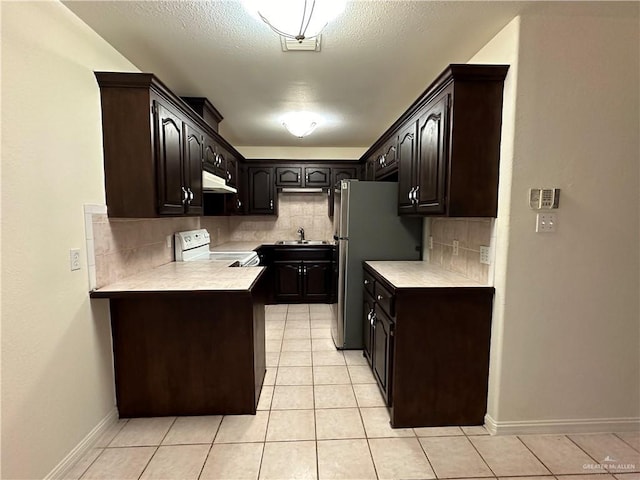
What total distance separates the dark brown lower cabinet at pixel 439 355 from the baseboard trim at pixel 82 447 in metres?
1.76

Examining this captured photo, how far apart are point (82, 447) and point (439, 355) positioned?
2088mm

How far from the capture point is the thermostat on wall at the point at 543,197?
1774mm

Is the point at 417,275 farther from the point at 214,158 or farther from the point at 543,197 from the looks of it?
the point at 214,158

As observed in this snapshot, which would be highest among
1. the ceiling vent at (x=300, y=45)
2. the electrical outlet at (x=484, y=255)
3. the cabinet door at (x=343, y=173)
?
the ceiling vent at (x=300, y=45)

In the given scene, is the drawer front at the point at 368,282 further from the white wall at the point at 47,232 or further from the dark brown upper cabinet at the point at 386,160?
the white wall at the point at 47,232

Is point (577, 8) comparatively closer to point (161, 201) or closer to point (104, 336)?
point (161, 201)

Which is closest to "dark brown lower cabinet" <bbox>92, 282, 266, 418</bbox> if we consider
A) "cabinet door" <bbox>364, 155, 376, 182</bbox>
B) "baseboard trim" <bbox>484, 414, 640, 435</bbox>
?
"baseboard trim" <bbox>484, 414, 640, 435</bbox>

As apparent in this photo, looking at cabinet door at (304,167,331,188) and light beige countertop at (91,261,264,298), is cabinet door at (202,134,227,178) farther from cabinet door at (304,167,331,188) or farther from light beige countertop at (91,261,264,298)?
cabinet door at (304,167,331,188)

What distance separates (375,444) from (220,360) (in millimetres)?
1069

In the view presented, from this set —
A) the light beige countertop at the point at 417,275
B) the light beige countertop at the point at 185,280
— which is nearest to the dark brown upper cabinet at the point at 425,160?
the light beige countertop at the point at 417,275

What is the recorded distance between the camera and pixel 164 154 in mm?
2055

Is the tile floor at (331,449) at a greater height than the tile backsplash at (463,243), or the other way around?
the tile backsplash at (463,243)

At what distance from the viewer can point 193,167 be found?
2.54 meters

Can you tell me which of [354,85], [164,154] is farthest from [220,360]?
[354,85]
